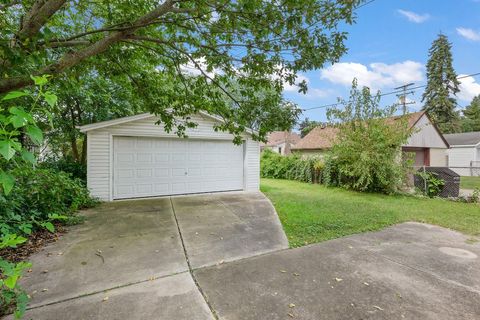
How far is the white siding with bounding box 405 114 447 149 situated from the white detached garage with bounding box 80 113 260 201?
1044 centimetres

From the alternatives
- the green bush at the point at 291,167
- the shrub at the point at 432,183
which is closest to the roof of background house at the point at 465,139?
the shrub at the point at 432,183

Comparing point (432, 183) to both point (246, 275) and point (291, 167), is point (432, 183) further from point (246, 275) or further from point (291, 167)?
point (246, 275)

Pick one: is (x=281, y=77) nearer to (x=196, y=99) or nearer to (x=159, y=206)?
(x=196, y=99)

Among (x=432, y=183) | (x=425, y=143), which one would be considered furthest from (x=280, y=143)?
(x=432, y=183)

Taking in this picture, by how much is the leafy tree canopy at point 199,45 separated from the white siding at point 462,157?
70.1ft

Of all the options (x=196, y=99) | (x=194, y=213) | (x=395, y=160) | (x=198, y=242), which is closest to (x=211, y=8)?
(x=196, y=99)

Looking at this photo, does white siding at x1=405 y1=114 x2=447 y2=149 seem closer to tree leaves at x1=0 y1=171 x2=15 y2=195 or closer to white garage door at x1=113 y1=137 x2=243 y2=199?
white garage door at x1=113 y1=137 x2=243 y2=199

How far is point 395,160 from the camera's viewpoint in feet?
30.5

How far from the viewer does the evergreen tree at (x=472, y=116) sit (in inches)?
1341

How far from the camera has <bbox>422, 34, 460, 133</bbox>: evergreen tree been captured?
89.7 ft

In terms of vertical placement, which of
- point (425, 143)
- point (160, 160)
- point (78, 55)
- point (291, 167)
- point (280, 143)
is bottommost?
point (291, 167)

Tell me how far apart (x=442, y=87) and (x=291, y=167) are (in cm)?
2482

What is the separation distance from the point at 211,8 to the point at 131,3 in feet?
4.90

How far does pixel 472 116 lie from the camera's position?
36719 millimetres
